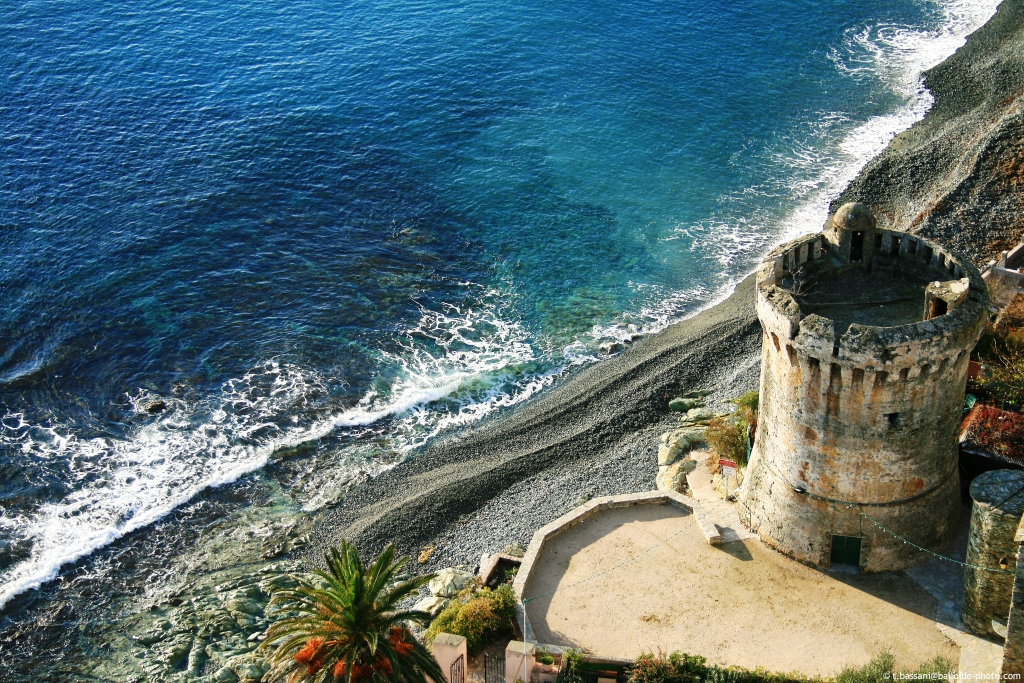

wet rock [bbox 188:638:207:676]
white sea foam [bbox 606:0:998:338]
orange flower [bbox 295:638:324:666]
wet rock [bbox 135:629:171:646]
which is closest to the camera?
orange flower [bbox 295:638:324:666]

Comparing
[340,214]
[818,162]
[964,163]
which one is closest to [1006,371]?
[964,163]

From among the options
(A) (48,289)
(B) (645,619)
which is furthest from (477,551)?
(A) (48,289)

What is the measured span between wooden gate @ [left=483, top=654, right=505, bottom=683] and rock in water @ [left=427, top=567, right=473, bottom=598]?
20.0ft

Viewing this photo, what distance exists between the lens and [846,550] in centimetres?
3266

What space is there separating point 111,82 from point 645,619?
71.0 meters

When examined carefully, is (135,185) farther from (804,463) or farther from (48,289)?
(804,463)

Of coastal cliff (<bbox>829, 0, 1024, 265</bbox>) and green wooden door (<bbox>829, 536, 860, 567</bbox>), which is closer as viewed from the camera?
green wooden door (<bbox>829, 536, 860, 567</bbox>)

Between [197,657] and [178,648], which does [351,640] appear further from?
[178,648]

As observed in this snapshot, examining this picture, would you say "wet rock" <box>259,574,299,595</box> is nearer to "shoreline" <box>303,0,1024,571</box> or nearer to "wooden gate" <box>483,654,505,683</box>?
"shoreline" <box>303,0,1024,571</box>

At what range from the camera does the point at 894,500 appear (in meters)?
31.3

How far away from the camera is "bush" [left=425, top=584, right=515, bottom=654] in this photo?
32.0 meters

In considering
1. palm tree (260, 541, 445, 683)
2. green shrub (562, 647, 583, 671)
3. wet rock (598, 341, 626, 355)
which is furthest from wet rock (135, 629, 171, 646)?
wet rock (598, 341, 626, 355)

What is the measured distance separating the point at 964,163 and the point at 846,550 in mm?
41657

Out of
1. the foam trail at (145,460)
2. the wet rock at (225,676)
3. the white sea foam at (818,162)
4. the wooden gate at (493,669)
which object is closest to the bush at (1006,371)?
the white sea foam at (818,162)
